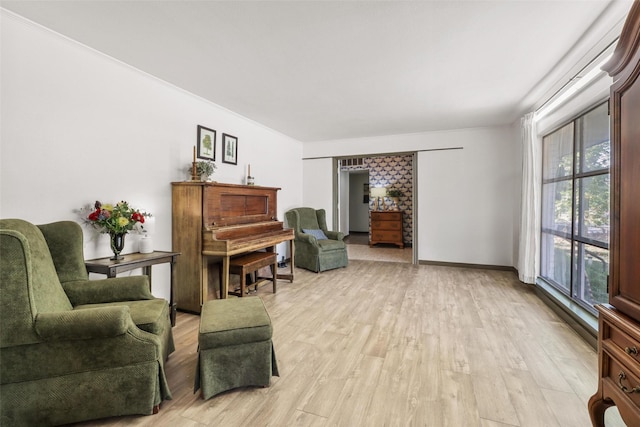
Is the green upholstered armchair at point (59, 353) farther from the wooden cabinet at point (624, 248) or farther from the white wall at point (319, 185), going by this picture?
the white wall at point (319, 185)

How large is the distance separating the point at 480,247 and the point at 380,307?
283 cm

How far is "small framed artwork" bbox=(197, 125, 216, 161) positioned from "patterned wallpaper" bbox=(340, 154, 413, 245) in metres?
4.76

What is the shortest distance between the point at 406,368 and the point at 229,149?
3.46 m

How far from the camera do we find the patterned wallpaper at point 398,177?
25.5ft

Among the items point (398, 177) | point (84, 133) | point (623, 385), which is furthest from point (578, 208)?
point (398, 177)

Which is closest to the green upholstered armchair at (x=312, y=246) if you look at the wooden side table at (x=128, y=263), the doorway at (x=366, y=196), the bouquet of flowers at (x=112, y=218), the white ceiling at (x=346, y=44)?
the doorway at (x=366, y=196)

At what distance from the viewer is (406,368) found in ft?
6.70

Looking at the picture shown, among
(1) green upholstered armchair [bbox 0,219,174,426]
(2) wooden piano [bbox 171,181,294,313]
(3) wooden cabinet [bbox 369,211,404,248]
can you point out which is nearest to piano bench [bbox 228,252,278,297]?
(2) wooden piano [bbox 171,181,294,313]

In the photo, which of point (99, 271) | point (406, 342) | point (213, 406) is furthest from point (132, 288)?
point (406, 342)

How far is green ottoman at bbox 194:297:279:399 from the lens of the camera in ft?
5.63

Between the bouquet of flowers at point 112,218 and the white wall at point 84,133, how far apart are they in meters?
0.17

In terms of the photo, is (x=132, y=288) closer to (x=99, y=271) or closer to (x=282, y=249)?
(x=99, y=271)

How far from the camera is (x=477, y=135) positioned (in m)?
5.01

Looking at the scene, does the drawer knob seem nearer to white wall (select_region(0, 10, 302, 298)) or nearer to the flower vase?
the flower vase
